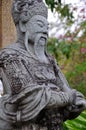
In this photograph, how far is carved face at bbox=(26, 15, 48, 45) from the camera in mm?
3965

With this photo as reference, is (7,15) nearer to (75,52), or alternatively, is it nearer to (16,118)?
(16,118)

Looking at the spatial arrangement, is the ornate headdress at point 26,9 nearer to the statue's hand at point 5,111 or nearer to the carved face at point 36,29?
the carved face at point 36,29

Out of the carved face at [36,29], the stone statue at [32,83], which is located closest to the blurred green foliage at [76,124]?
the stone statue at [32,83]

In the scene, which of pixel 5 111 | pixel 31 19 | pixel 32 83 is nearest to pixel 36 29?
pixel 31 19

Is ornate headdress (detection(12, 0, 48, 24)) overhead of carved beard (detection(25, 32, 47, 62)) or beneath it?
overhead

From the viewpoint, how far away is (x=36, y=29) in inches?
157

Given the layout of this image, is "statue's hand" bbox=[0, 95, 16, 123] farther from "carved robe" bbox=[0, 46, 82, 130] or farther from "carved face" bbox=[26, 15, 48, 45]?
"carved face" bbox=[26, 15, 48, 45]

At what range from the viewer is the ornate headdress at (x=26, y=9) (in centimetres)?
396

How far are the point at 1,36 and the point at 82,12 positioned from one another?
5.48m

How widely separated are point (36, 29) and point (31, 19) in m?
0.09

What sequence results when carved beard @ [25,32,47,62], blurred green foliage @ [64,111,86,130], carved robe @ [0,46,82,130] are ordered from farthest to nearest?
blurred green foliage @ [64,111,86,130] → carved beard @ [25,32,47,62] → carved robe @ [0,46,82,130]

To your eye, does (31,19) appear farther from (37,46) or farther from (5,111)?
(5,111)

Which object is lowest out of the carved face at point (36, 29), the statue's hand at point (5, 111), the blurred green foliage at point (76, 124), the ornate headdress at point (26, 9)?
the blurred green foliage at point (76, 124)

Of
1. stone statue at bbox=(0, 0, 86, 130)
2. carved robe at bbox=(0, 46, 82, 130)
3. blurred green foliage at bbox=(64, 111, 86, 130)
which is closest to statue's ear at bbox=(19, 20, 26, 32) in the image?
stone statue at bbox=(0, 0, 86, 130)
